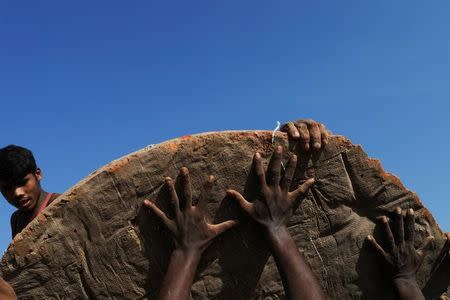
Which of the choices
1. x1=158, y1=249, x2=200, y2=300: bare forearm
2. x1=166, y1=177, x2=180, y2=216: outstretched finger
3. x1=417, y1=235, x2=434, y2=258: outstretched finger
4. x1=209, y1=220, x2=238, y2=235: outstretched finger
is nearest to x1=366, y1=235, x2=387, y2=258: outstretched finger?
x1=417, y1=235, x2=434, y2=258: outstretched finger

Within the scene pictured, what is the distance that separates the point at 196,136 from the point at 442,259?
2.14m

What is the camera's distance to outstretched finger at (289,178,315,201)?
3523 mm

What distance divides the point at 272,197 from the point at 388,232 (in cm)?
95

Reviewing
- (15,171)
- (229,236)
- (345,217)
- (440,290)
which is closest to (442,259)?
(440,290)

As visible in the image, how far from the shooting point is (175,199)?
10.9 ft

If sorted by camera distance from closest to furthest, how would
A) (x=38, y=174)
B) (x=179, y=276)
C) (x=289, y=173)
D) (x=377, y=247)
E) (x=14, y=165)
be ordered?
A: (x=179, y=276) → (x=289, y=173) → (x=377, y=247) → (x=14, y=165) → (x=38, y=174)

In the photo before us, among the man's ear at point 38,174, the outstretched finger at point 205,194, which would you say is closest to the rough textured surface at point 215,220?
the outstretched finger at point 205,194

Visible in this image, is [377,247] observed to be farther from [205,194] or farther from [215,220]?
[205,194]

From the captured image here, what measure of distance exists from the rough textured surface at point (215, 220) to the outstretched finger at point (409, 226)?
0.49ft

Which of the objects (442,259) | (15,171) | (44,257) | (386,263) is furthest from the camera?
(15,171)

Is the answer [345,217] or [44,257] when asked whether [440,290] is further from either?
[44,257]

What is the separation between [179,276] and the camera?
3225 mm

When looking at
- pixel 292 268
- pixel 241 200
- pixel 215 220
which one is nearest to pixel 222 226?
pixel 215 220

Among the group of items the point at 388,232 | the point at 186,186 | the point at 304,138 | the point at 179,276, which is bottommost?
the point at 179,276
